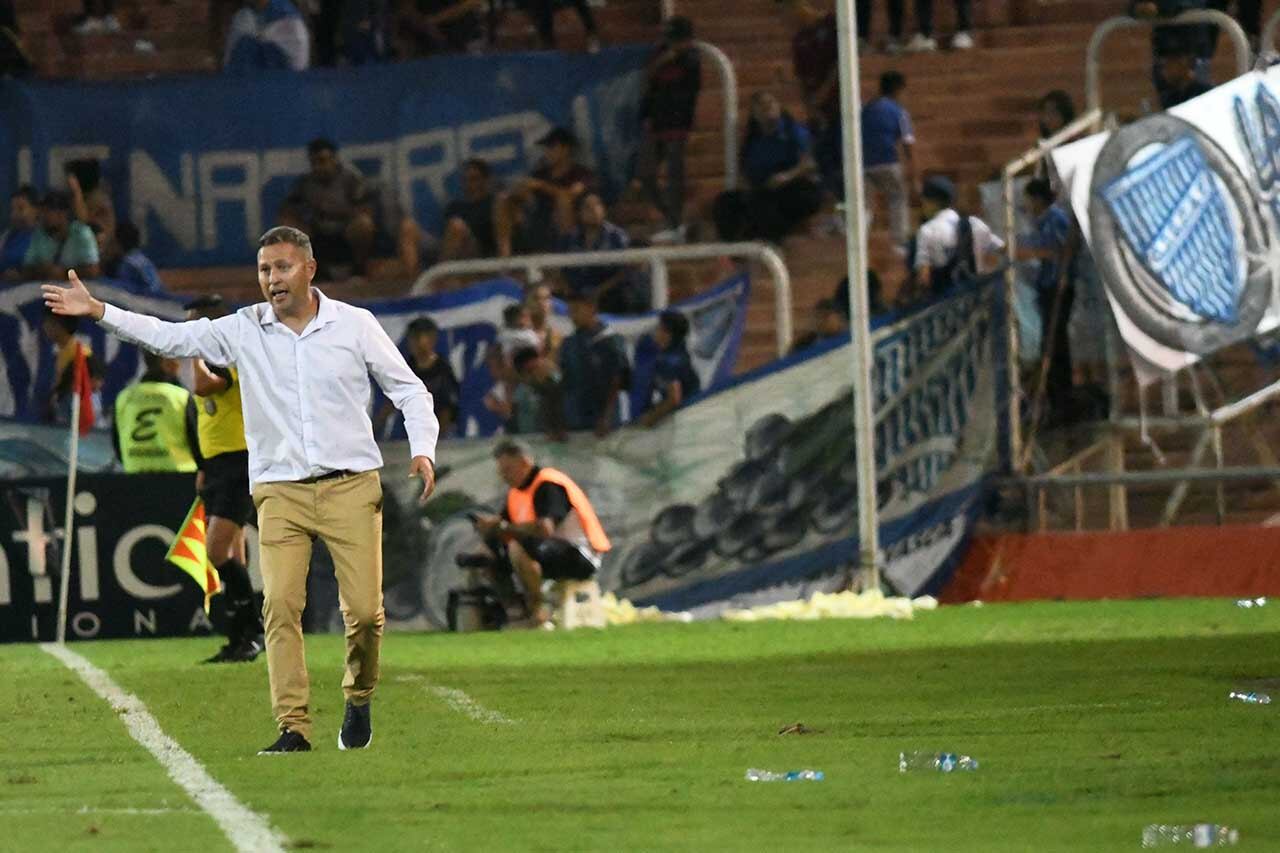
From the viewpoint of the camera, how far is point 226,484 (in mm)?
17250

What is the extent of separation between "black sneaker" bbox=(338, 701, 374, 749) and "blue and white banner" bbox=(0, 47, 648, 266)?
16.0 m

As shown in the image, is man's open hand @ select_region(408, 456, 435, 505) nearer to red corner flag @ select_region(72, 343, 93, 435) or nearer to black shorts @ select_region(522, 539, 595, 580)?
black shorts @ select_region(522, 539, 595, 580)

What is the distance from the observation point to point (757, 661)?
648 inches

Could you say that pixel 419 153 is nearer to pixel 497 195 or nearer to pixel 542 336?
pixel 497 195

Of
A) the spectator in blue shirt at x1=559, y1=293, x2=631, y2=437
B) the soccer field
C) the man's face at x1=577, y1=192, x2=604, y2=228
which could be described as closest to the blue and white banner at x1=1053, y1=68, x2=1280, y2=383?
the soccer field

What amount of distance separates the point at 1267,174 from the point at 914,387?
→ 3.01 meters

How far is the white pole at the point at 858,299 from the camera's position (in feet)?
67.8

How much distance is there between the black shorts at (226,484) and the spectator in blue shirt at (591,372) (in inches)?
191

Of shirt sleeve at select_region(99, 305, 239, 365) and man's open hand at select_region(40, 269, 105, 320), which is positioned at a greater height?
man's open hand at select_region(40, 269, 105, 320)

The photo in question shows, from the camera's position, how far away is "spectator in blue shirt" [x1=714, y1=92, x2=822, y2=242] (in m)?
25.4

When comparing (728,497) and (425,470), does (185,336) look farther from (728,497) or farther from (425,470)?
(728,497)

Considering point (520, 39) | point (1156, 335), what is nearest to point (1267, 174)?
point (1156, 335)

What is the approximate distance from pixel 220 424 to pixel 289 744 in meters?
6.28

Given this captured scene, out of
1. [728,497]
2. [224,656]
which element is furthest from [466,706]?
[728,497]
